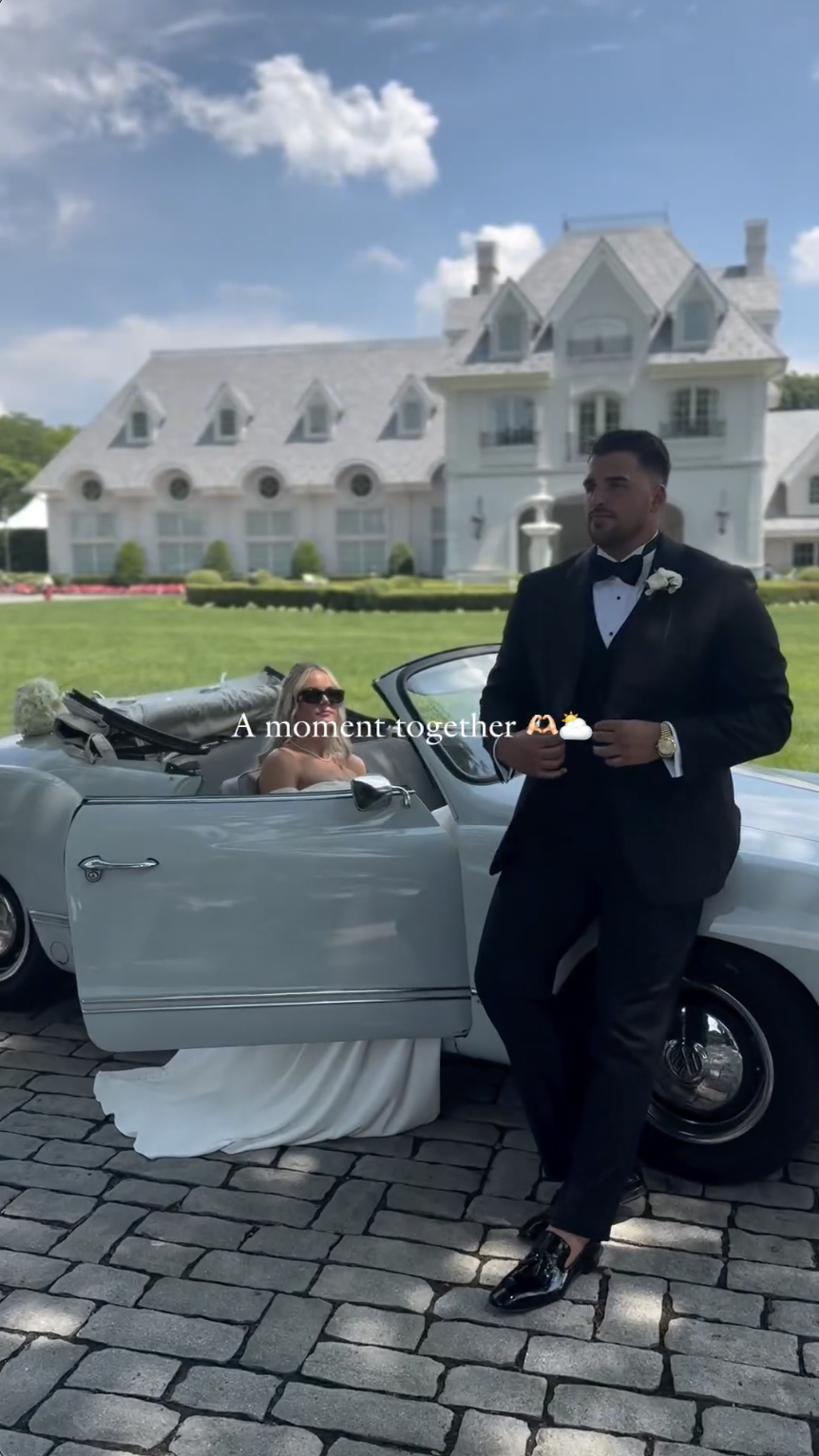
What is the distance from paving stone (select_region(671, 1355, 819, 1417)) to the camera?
263cm

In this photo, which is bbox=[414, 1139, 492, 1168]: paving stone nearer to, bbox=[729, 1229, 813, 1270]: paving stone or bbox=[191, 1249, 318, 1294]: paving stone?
bbox=[191, 1249, 318, 1294]: paving stone

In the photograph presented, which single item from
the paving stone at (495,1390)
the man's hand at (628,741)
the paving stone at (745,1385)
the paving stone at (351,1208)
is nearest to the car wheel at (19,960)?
the paving stone at (351,1208)

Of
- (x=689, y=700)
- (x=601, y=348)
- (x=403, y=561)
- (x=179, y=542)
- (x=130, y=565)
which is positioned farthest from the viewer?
(x=179, y=542)

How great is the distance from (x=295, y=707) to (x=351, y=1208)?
1.82 metres

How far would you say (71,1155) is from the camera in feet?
12.5

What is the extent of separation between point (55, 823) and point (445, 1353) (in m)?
2.70

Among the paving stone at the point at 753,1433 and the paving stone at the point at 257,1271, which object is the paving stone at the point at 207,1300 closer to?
the paving stone at the point at 257,1271

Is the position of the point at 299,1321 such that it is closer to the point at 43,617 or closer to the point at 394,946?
the point at 394,946

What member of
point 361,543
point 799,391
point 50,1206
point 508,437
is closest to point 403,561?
point 361,543

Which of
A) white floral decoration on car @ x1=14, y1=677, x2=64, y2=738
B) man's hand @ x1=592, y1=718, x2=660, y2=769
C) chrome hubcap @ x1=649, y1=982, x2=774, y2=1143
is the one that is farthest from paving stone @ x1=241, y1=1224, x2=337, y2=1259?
white floral decoration on car @ x1=14, y1=677, x2=64, y2=738

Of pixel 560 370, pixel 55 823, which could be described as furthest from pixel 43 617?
pixel 55 823

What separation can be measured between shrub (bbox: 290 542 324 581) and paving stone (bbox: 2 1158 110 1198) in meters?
43.6

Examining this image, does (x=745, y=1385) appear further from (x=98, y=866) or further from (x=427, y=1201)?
(x=98, y=866)

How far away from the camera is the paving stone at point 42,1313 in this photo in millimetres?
2922
